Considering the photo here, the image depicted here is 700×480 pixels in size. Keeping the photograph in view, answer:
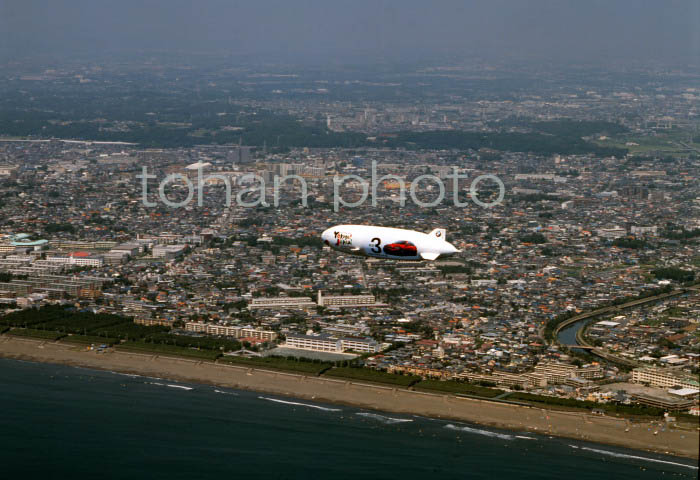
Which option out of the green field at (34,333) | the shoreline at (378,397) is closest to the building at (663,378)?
the shoreline at (378,397)

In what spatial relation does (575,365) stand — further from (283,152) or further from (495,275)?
(283,152)

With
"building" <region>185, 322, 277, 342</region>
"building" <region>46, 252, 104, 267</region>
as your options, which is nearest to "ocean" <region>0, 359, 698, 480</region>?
"building" <region>185, 322, 277, 342</region>

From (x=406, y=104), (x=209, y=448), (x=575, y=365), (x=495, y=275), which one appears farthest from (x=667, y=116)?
(x=209, y=448)

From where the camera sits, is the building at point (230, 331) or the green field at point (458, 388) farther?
the building at point (230, 331)

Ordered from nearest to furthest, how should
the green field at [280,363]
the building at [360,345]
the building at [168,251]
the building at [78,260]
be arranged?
the green field at [280,363], the building at [360,345], the building at [78,260], the building at [168,251]

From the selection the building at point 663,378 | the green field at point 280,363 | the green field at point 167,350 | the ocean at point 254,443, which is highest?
the building at point 663,378

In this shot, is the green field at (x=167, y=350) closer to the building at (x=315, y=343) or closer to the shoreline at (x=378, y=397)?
the shoreline at (x=378, y=397)
